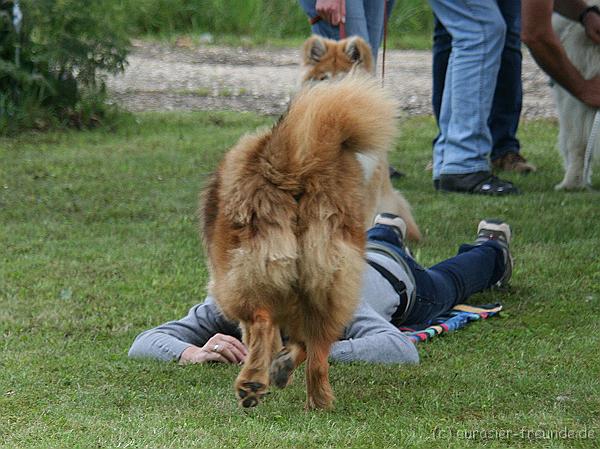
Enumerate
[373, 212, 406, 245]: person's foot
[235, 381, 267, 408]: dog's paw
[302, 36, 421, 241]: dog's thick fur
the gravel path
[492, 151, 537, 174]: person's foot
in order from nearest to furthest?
[235, 381, 267, 408]: dog's paw < [373, 212, 406, 245]: person's foot < [302, 36, 421, 241]: dog's thick fur < [492, 151, 537, 174]: person's foot < the gravel path

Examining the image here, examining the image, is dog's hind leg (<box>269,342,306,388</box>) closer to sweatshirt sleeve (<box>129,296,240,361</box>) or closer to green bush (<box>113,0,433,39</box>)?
sweatshirt sleeve (<box>129,296,240,361</box>)

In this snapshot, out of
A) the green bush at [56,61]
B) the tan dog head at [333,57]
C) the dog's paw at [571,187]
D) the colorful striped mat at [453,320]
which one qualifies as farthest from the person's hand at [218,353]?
the green bush at [56,61]

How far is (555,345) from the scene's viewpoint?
4.39 m

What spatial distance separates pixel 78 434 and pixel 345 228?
40.8 inches

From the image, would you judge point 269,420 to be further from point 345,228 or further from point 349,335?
point 349,335

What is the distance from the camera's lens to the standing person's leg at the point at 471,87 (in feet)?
24.1

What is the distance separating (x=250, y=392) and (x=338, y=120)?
35.3 inches

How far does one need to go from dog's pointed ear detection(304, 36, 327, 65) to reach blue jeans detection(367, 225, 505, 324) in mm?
2145

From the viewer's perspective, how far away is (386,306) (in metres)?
4.52

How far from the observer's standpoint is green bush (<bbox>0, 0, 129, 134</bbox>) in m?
9.69

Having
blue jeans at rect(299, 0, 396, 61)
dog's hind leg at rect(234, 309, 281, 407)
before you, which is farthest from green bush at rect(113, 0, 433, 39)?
dog's hind leg at rect(234, 309, 281, 407)

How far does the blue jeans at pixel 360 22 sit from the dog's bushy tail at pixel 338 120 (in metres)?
3.58

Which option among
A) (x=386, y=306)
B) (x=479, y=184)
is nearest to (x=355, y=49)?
(x=479, y=184)

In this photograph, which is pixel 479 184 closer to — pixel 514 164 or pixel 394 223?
pixel 514 164
